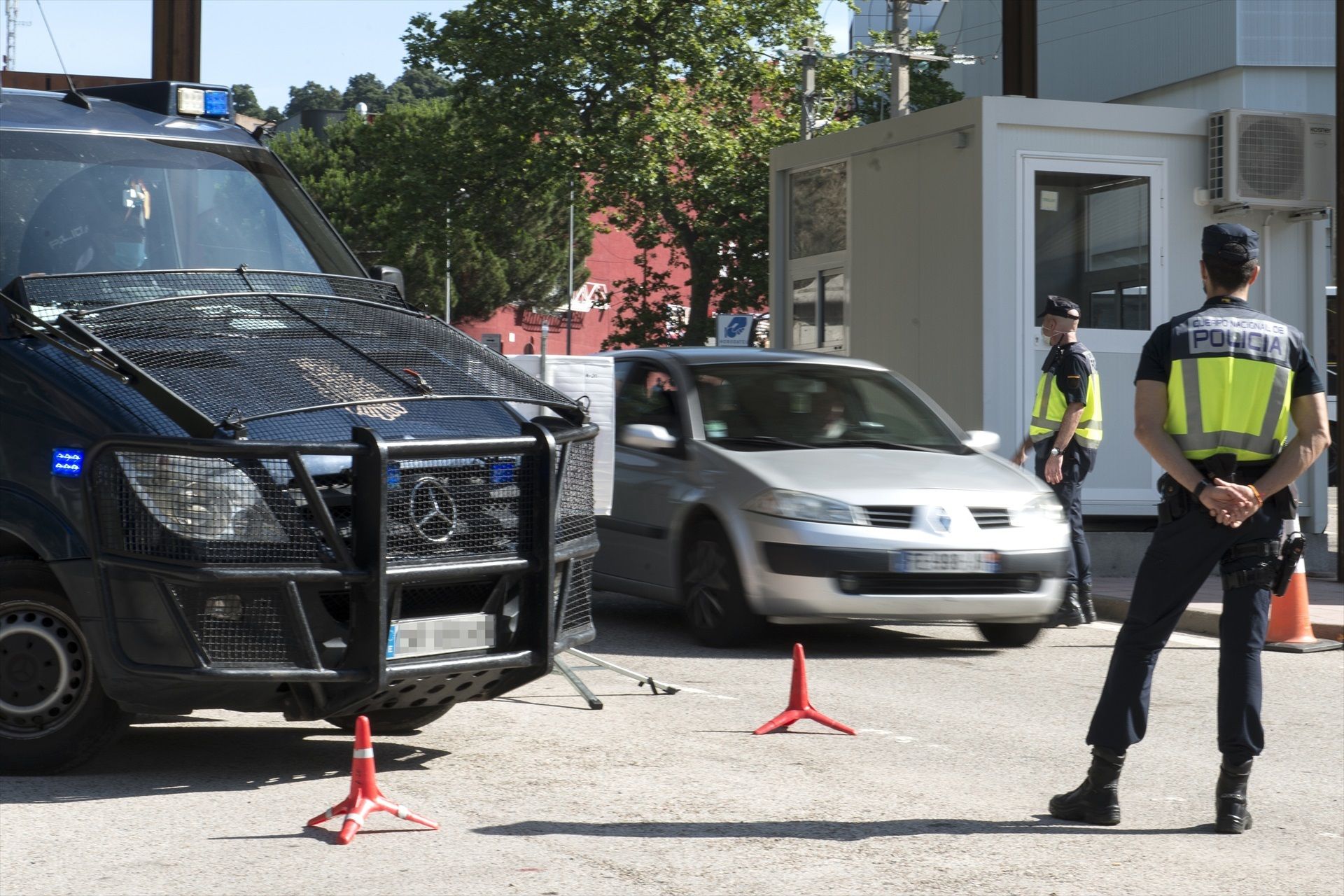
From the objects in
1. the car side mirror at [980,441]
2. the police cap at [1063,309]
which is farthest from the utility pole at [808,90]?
the car side mirror at [980,441]

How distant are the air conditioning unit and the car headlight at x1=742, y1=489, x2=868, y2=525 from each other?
717 cm

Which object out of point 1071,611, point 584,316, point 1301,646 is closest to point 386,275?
point 1071,611

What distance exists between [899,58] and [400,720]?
27.8 m

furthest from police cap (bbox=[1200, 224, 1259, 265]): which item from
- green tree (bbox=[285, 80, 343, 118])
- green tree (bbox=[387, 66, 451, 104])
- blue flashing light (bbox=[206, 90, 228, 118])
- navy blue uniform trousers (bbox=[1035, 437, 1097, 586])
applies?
green tree (bbox=[285, 80, 343, 118])

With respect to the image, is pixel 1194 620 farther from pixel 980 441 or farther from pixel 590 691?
pixel 590 691

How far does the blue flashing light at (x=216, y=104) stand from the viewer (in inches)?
312

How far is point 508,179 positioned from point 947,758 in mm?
34108

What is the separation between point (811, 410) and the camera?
412 inches

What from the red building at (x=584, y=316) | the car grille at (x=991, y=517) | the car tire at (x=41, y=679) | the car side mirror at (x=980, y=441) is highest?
the red building at (x=584, y=316)

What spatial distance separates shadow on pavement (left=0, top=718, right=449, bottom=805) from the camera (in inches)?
236

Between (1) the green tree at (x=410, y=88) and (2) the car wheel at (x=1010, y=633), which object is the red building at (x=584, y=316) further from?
(2) the car wheel at (x=1010, y=633)

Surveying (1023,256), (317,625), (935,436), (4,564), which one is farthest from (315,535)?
(1023,256)

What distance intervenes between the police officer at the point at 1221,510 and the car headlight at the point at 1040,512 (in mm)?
3879

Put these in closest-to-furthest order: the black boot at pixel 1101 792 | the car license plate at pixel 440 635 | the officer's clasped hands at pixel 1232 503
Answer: the officer's clasped hands at pixel 1232 503, the black boot at pixel 1101 792, the car license plate at pixel 440 635
